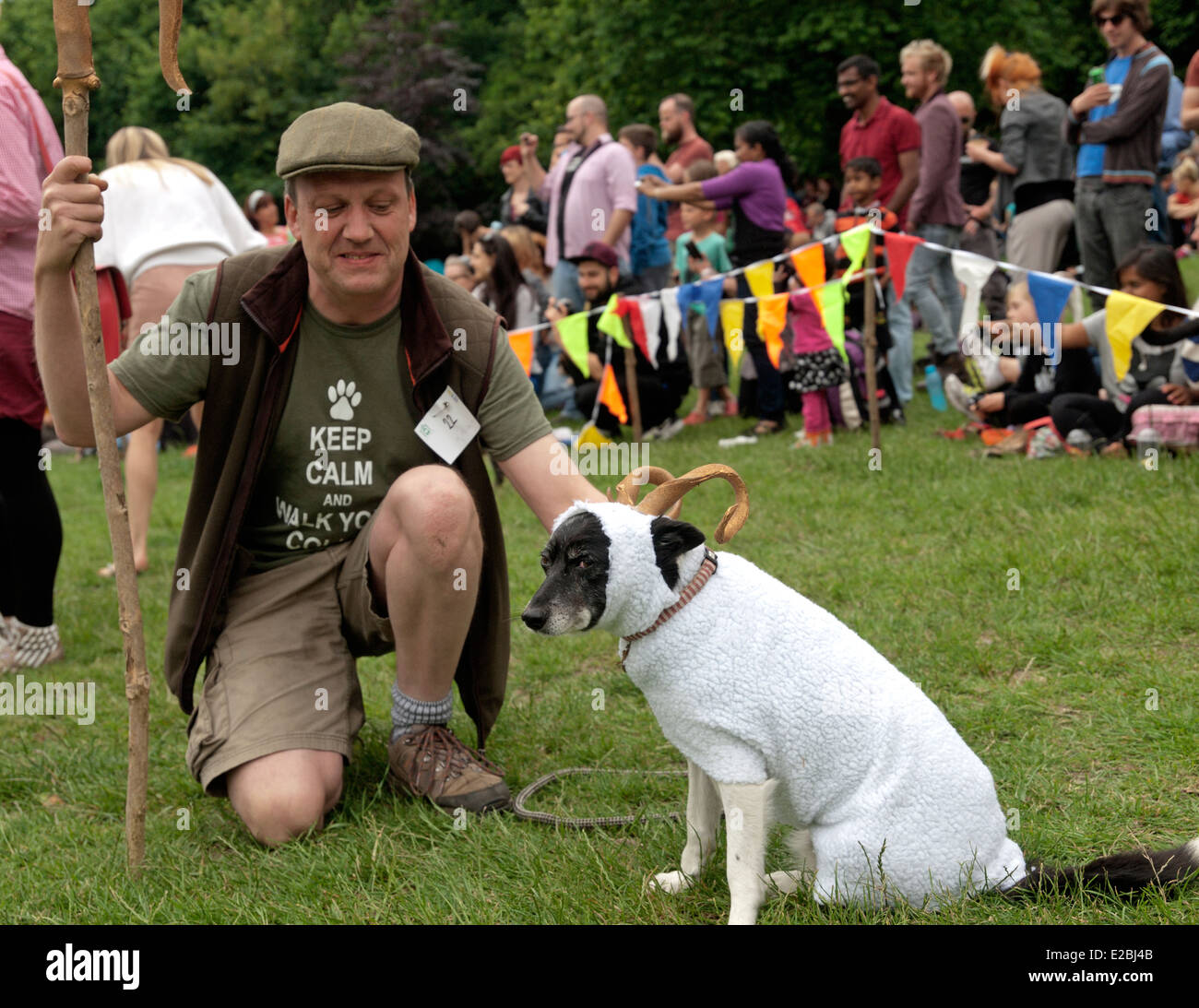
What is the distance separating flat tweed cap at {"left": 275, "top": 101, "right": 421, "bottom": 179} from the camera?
3.05 meters

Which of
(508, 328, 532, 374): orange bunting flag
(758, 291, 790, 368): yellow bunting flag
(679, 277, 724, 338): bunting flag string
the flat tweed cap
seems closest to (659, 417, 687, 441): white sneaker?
(679, 277, 724, 338): bunting flag string

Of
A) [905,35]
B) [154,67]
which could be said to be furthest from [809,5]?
[154,67]

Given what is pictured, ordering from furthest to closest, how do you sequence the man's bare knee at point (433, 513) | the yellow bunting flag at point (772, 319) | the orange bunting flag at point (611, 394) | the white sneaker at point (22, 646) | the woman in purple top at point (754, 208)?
the woman in purple top at point (754, 208) → the orange bunting flag at point (611, 394) → the yellow bunting flag at point (772, 319) → the white sneaker at point (22, 646) → the man's bare knee at point (433, 513)

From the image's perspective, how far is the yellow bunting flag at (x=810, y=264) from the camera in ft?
25.4

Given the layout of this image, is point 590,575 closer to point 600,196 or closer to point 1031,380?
point 1031,380

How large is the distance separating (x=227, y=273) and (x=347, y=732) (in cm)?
134

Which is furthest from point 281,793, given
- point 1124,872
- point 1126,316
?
point 1126,316

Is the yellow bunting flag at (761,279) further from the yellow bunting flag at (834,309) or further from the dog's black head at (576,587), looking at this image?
the dog's black head at (576,587)

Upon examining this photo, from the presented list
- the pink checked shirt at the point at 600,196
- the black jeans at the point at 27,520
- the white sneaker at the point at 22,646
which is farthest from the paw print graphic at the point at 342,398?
the pink checked shirt at the point at 600,196

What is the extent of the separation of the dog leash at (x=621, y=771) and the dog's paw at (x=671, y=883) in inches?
15.3

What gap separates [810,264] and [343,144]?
519cm

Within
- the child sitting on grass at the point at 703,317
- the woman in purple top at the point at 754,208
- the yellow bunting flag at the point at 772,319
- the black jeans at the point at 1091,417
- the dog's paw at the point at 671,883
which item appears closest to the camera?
the dog's paw at the point at 671,883

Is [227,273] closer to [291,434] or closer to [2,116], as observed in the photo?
[291,434]

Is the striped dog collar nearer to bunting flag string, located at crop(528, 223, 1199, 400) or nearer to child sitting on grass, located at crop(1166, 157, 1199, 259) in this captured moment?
bunting flag string, located at crop(528, 223, 1199, 400)
